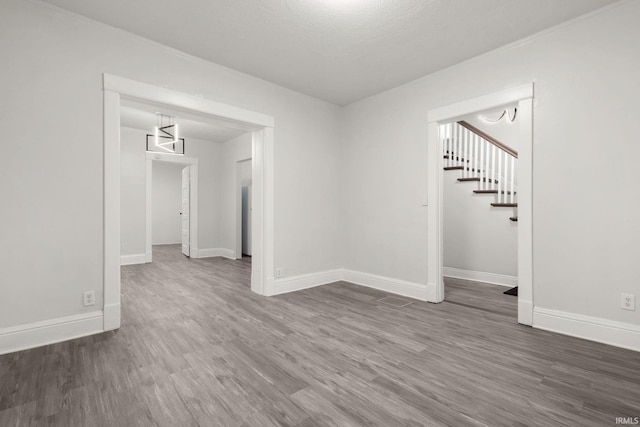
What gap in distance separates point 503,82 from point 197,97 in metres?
3.15

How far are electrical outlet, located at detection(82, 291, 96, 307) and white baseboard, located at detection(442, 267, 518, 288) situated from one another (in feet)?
15.7

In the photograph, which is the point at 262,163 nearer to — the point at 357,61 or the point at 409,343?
the point at 357,61

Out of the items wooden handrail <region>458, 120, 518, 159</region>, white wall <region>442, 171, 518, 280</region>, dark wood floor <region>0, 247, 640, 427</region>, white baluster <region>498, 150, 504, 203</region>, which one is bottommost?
dark wood floor <region>0, 247, 640, 427</region>

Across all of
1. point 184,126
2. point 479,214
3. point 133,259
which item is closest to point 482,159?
point 479,214

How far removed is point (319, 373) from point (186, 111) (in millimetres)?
2820

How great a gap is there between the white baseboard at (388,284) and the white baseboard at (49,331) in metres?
3.07

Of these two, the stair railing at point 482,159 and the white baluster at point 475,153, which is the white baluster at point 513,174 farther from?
the white baluster at point 475,153

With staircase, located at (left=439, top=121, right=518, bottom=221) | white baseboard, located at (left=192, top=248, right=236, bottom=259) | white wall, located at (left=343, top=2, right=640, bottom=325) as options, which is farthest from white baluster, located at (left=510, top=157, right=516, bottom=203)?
white baseboard, located at (left=192, top=248, right=236, bottom=259)

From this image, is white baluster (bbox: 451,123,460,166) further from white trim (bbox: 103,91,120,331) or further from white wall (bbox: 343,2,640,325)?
white trim (bbox: 103,91,120,331)

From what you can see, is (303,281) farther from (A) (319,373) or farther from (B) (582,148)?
(B) (582,148)

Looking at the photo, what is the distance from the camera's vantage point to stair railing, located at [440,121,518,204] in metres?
4.54

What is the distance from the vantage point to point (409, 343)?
7.99 ft

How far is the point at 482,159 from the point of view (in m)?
4.78

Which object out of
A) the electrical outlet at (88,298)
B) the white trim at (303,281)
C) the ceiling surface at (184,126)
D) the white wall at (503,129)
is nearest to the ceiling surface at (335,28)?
the ceiling surface at (184,126)
